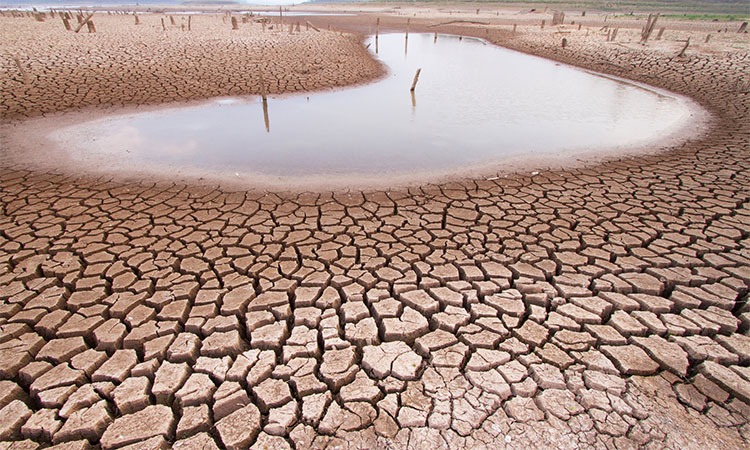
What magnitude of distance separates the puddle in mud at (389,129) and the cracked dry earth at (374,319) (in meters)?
1.39

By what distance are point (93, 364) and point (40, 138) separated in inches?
250

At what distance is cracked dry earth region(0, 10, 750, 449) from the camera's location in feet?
6.93

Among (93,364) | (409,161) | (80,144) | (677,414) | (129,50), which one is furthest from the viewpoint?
(129,50)

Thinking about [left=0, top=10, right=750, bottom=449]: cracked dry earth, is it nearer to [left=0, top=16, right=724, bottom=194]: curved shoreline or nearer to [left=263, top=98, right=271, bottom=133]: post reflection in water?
[left=0, top=16, right=724, bottom=194]: curved shoreline

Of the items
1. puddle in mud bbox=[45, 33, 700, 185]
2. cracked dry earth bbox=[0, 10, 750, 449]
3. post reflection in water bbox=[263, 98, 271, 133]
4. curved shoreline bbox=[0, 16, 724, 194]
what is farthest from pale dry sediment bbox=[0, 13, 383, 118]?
cracked dry earth bbox=[0, 10, 750, 449]

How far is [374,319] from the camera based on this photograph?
285cm

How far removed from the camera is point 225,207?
4523 millimetres

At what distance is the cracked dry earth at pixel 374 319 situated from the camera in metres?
2.11

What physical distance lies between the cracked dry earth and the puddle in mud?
139 cm

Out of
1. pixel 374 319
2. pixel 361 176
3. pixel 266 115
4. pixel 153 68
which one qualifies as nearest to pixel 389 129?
A: pixel 361 176

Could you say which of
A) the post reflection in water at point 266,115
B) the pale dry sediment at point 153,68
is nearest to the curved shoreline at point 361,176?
the pale dry sediment at point 153,68

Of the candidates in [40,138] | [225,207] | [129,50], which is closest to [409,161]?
[225,207]

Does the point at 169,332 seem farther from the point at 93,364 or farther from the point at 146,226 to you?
the point at 146,226

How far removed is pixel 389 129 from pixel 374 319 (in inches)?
217
